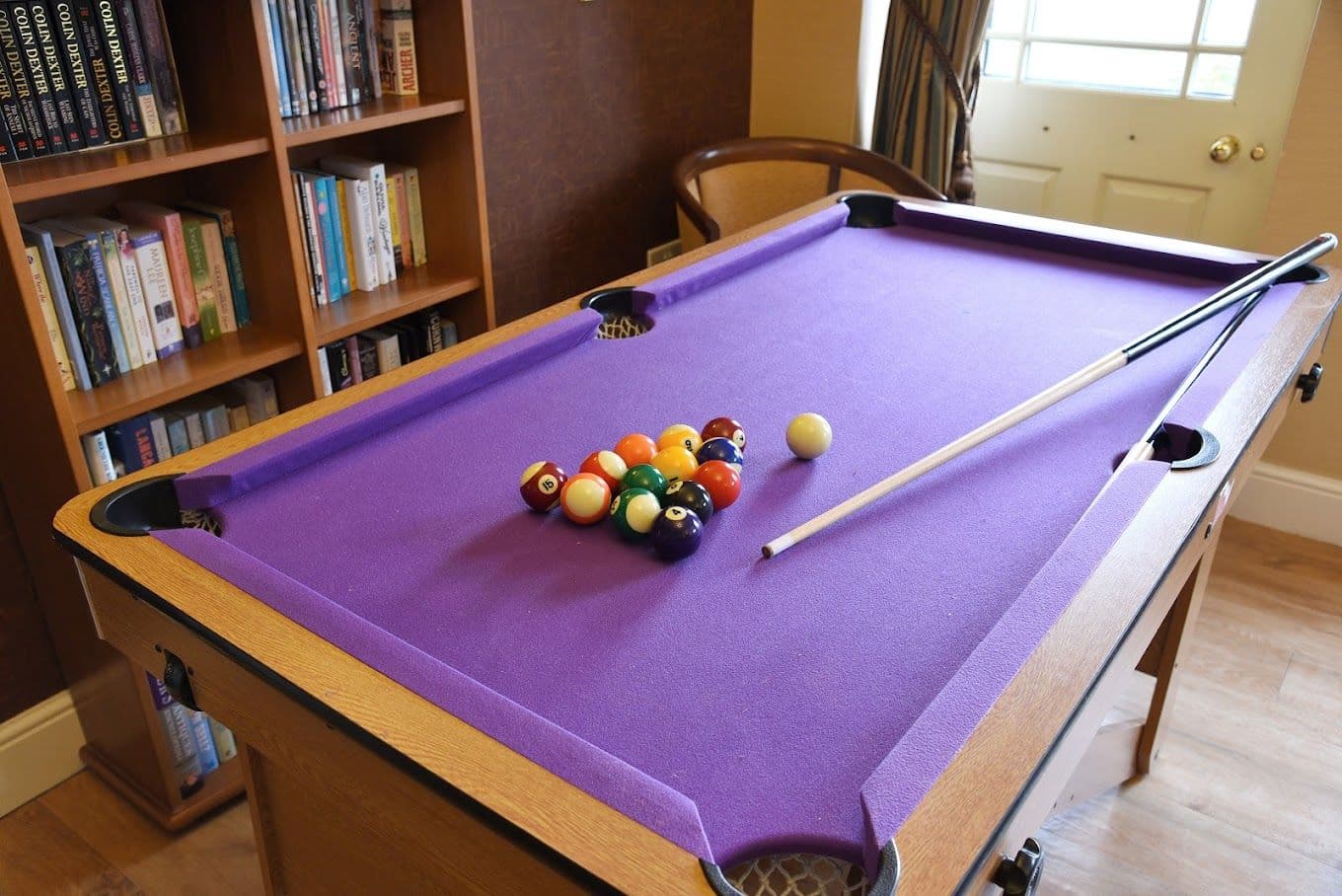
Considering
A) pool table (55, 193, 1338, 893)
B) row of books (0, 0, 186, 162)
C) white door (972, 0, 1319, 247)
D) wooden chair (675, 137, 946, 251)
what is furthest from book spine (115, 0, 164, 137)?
white door (972, 0, 1319, 247)

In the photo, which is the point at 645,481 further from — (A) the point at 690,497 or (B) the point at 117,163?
(B) the point at 117,163

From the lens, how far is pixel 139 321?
77.0 inches

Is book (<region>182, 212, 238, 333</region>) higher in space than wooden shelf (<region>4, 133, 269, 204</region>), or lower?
lower

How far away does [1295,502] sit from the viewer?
2.96 meters

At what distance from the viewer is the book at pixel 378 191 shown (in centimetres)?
229

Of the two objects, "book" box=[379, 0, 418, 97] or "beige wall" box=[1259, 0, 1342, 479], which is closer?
"book" box=[379, 0, 418, 97]

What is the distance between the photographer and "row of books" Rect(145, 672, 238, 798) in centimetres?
204

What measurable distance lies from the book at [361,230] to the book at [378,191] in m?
0.01

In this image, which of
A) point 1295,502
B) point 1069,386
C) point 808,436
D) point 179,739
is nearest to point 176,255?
point 179,739

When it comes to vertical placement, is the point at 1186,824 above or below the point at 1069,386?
below

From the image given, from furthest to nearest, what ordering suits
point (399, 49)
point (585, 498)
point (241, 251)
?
1. point (399, 49)
2. point (241, 251)
3. point (585, 498)

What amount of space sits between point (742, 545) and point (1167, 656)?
1.14 meters

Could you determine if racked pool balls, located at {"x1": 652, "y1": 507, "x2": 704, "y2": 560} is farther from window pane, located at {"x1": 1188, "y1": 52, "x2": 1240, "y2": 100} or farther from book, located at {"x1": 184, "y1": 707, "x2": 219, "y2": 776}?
window pane, located at {"x1": 1188, "y1": 52, "x2": 1240, "y2": 100}

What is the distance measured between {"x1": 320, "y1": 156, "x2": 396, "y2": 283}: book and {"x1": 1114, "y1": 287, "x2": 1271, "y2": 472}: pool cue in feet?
5.12
